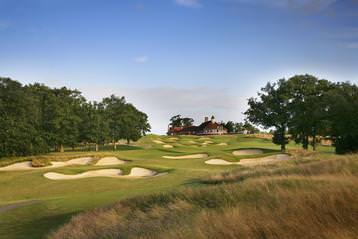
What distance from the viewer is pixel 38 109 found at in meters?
70.4

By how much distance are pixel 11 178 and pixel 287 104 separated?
36.2 m

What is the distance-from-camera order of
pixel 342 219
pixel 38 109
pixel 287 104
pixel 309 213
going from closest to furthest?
pixel 342 219 < pixel 309 213 < pixel 287 104 < pixel 38 109

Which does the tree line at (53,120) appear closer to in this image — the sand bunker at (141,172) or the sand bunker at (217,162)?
the sand bunker at (141,172)

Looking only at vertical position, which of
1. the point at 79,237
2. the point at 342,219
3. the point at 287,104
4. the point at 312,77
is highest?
the point at 312,77

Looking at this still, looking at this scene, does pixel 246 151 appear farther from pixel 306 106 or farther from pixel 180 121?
pixel 180 121

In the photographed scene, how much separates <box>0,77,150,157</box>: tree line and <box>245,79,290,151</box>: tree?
2625cm

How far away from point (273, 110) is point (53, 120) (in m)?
34.2

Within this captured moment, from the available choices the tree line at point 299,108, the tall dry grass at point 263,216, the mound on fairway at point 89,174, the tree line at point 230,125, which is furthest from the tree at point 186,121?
the tall dry grass at point 263,216

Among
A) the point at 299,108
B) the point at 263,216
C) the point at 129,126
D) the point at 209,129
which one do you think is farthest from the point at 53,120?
the point at 209,129

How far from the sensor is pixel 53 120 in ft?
213

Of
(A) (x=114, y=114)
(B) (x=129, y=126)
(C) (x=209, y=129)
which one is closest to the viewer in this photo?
(B) (x=129, y=126)

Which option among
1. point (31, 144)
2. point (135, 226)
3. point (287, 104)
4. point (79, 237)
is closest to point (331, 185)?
point (135, 226)

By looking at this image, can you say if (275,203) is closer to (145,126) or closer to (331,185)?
(331,185)

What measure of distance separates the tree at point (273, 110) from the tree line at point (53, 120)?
2625 centimetres
